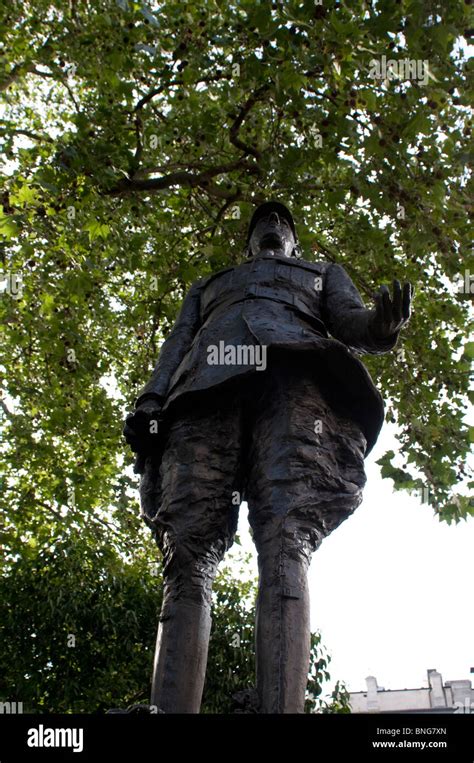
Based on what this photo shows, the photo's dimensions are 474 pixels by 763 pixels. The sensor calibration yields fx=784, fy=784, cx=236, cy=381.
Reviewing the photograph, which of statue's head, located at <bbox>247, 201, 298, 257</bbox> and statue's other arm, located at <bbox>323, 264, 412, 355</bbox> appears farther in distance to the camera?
statue's head, located at <bbox>247, 201, 298, 257</bbox>

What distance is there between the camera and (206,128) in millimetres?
8758

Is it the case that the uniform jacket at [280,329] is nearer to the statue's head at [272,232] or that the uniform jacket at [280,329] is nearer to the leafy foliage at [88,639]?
the statue's head at [272,232]

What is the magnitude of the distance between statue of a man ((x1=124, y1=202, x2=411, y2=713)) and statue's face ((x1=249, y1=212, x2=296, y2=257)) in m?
0.61

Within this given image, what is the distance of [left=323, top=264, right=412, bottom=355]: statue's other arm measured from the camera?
11.6 feet

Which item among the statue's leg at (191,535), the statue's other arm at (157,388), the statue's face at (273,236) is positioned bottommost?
the statue's leg at (191,535)

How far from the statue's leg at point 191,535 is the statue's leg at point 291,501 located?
6.1 inches

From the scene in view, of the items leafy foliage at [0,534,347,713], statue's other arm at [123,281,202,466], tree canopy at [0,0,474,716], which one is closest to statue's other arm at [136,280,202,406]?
statue's other arm at [123,281,202,466]

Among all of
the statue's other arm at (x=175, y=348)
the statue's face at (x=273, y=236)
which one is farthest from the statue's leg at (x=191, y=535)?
the statue's face at (x=273, y=236)

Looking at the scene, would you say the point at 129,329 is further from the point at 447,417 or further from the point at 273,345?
the point at 273,345

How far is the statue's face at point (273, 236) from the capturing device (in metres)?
5.10

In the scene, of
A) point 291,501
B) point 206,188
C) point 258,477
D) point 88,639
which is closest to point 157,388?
point 258,477

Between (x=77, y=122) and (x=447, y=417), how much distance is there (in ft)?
17.1

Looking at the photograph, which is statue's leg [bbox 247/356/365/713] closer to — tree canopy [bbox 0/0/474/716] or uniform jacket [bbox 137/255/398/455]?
uniform jacket [bbox 137/255/398/455]
